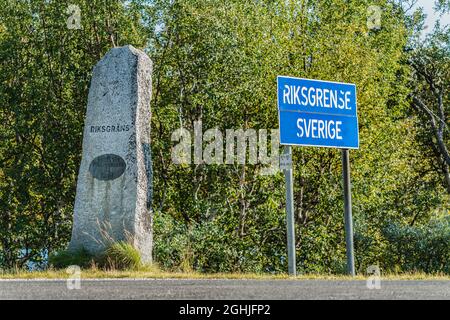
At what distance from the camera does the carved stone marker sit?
14883 millimetres

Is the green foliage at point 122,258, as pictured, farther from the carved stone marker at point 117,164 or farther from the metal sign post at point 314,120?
the metal sign post at point 314,120

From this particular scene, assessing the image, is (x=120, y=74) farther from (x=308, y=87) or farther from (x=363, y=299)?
(x=363, y=299)

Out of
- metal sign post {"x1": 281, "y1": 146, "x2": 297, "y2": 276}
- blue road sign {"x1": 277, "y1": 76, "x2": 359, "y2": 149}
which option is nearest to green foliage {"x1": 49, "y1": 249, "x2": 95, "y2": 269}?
metal sign post {"x1": 281, "y1": 146, "x2": 297, "y2": 276}

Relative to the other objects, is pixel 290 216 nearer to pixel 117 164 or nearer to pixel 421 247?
pixel 117 164

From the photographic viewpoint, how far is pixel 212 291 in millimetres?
8820

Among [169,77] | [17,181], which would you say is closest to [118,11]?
[169,77]

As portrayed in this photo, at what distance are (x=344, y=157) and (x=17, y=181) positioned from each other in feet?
37.6

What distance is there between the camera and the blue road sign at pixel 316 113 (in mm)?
15117

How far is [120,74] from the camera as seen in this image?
51.3 feet

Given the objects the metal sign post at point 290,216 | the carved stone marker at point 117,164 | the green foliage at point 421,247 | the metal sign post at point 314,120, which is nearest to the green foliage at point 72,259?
the carved stone marker at point 117,164

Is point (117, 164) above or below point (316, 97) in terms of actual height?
below

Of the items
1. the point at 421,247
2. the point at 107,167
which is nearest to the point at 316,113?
the point at 107,167

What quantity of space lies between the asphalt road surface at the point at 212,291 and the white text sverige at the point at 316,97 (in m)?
5.53

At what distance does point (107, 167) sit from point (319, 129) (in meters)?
4.21
